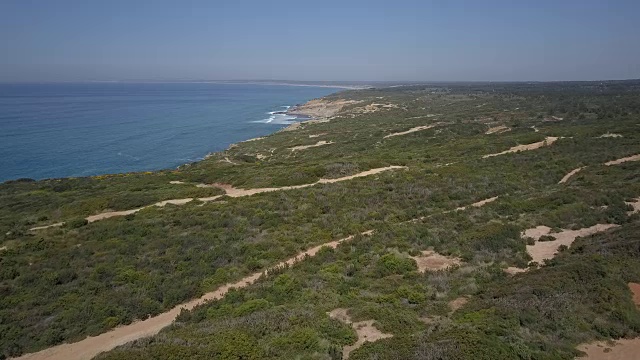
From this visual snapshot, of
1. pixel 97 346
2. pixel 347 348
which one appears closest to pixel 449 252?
pixel 347 348

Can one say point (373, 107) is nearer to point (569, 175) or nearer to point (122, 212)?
point (569, 175)

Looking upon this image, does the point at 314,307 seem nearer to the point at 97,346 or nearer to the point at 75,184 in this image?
the point at 97,346

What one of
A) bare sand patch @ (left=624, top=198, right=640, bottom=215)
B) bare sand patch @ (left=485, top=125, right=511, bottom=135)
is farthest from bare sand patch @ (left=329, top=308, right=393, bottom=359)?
bare sand patch @ (left=485, top=125, right=511, bottom=135)

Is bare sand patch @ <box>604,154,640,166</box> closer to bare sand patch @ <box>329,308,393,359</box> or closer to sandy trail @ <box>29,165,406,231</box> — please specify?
sandy trail @ <box>29,165,406,231</box>

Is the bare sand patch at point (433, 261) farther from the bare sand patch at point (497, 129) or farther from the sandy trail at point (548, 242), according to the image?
the bare sand patch at point (497, 129)

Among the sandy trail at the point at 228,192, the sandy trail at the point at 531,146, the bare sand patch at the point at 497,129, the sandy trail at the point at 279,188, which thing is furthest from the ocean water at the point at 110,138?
the sandy trail at the point at 531,146

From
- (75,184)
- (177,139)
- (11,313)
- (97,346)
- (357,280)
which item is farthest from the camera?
(177,139)

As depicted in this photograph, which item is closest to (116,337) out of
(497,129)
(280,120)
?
(497,129)
